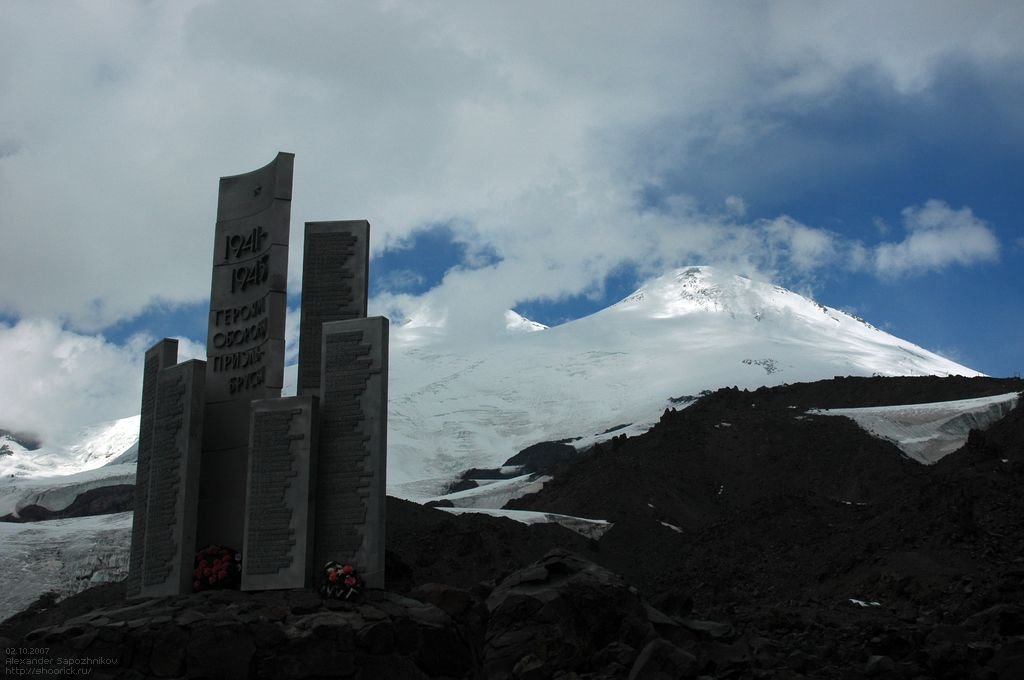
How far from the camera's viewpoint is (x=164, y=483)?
61.3 feet

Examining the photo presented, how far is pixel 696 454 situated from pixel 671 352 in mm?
84726

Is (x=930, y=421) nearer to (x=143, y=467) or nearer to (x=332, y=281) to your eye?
(x=332, y=281)

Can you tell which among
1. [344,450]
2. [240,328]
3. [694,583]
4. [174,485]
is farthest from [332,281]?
[694,583]

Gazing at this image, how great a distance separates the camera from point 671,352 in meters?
152

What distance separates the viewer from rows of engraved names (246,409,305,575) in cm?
1747

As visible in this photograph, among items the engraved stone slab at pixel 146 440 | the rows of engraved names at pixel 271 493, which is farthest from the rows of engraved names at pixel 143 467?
the rows of engraved names at pixel 271 493

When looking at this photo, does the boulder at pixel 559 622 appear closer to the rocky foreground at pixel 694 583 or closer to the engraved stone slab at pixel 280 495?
the rocky foreground at pixel 694 583

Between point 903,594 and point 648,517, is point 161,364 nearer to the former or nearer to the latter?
point 903,594

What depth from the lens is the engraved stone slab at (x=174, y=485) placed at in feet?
59.0

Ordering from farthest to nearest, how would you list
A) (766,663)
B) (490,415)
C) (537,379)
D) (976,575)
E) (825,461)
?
(537,379) < (490,415) < (825,461) < (976,575) < (766,663)

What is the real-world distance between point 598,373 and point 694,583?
340ft

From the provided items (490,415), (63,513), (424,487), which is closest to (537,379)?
(490,415)

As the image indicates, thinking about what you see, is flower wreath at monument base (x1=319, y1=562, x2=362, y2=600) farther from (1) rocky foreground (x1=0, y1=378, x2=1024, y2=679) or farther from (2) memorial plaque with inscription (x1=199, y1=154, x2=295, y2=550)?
(2) memorial plaque with inscription (x1=199, y1=154, x2=295, y2=550)

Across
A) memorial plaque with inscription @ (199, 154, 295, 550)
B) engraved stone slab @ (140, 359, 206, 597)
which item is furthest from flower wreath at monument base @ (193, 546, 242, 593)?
memorial plaque with inscription @ (199, 154, 295, 550)
